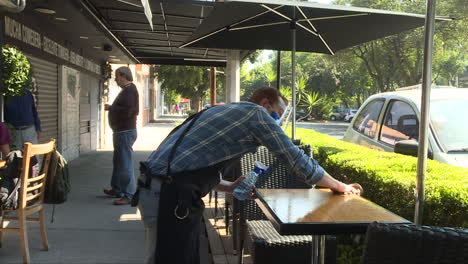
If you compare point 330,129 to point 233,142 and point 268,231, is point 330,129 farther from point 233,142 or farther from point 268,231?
point 233,142

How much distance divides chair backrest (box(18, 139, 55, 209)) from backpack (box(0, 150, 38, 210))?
9cm

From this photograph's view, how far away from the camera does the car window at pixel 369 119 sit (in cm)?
603

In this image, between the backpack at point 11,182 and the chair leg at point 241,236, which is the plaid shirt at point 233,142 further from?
the backpack at point 11,182

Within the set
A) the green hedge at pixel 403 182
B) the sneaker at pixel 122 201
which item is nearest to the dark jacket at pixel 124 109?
the sneaker at pixel 122 201

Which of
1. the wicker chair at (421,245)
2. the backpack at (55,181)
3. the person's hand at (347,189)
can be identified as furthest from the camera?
the backpack at (55,181)

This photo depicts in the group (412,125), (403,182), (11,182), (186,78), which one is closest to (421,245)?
(403,182)

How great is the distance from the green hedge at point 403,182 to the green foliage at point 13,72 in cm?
394

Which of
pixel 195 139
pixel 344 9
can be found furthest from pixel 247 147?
pixel 344 9

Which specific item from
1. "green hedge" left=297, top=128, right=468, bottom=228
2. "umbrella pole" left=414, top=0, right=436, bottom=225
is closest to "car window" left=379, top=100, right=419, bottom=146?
"green hedge" left=297, top=128, right=468, bottom=228

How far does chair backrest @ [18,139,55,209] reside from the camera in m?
3.87

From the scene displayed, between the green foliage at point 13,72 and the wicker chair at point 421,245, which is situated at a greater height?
the green foliage at point 13,72

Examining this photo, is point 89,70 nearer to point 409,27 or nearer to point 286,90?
point 286,90

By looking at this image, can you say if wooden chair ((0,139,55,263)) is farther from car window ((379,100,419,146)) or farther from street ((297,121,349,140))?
street ((297,121,349,140))

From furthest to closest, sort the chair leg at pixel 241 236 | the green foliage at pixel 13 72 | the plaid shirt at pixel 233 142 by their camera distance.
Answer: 1. the green foliage at pixel 13 72
2. the chair leg at pixel 241 236
3. the plaid shirt at pixel 233 142
